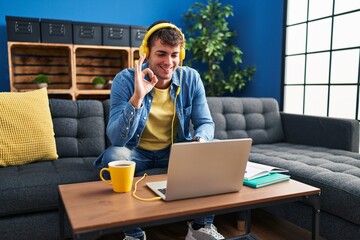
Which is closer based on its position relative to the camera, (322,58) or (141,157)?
(141,157)

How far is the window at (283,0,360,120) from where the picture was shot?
8.80ft

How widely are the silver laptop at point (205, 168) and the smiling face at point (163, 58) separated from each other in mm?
608

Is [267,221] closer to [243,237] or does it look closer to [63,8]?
[243,237]

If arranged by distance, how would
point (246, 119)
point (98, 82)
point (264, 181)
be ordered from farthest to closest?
point (98, 82) → point (246, 119) → point (264, 181)

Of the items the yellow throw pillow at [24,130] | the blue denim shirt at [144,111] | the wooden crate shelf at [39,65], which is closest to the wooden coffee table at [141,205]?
the blue denim shirt at [144,111]

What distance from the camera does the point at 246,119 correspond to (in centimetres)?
250

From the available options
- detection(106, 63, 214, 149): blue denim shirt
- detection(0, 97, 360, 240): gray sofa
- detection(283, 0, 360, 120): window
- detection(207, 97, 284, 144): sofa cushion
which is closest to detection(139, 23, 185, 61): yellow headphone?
detection(106, 63, 214, 149): blue denim shirt

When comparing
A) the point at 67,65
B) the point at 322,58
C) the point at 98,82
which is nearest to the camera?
the point at 322,58

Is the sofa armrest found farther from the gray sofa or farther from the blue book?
the blue book

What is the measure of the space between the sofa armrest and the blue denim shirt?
108cm

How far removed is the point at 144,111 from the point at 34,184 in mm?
611

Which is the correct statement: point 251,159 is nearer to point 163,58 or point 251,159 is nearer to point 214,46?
point 163,58

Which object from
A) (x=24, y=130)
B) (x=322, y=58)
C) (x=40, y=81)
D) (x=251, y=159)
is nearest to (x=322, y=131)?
(x=251, y=159)

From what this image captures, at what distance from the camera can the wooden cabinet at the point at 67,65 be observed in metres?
3.17
